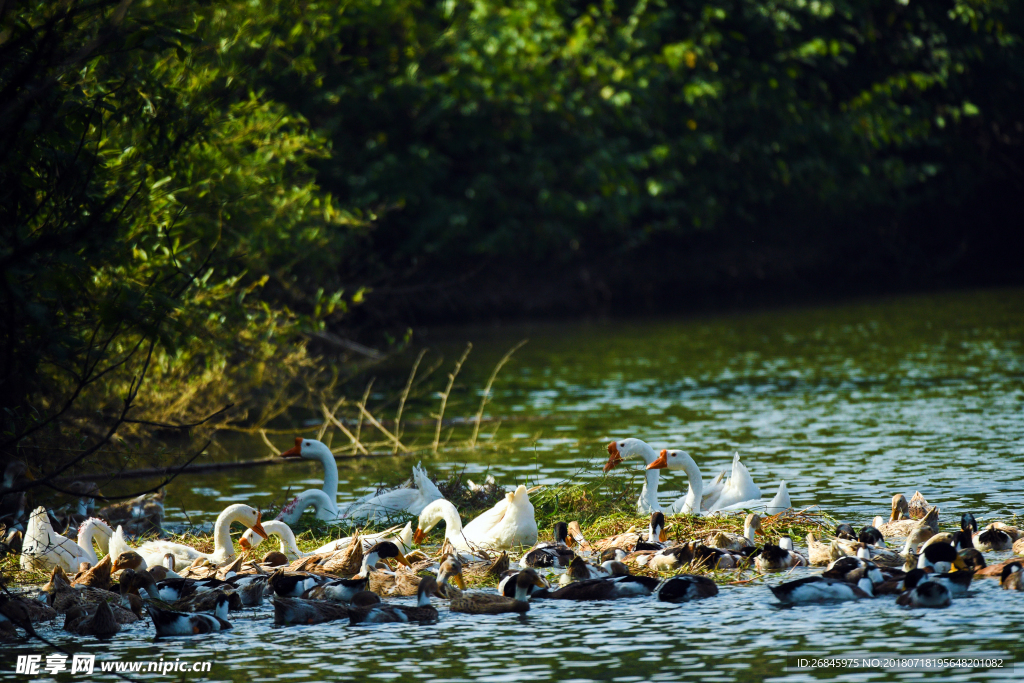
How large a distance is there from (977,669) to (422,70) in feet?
99.0

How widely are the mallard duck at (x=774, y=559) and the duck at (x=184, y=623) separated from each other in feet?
13.0

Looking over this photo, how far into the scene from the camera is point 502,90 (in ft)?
115

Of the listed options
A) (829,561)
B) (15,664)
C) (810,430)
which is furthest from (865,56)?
(15,664)

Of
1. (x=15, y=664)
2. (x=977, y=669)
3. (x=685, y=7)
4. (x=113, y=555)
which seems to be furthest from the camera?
(x=685, y=7)

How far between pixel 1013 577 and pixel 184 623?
18.5 feet

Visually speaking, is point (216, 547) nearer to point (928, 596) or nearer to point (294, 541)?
point (294, 541)

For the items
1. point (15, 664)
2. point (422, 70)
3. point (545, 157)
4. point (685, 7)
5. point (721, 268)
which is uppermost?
point (685, 7)

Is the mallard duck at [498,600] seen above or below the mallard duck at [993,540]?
below

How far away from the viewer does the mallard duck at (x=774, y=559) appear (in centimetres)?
973

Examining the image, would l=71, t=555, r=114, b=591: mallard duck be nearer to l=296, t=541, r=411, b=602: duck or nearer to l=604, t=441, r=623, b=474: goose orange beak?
l=296, t=541, r=411, b=602: duck

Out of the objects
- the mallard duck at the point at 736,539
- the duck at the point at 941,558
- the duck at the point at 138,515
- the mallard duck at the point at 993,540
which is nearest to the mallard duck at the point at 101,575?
the duck at the point at 138,515

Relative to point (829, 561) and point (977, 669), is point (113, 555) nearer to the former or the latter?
point (829, 561)

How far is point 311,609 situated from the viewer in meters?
9.11

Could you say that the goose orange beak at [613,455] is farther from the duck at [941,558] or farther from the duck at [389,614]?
the duck at [941,558]
